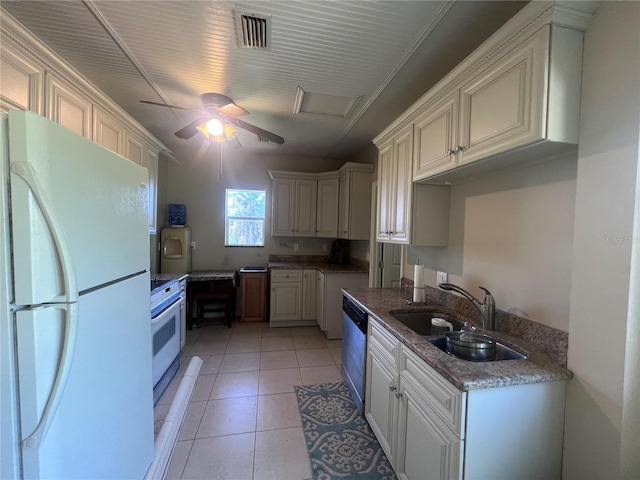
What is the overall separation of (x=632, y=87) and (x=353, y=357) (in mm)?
2220

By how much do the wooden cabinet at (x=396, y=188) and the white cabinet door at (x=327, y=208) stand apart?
1.57m

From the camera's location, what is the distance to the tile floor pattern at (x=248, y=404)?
1.66m

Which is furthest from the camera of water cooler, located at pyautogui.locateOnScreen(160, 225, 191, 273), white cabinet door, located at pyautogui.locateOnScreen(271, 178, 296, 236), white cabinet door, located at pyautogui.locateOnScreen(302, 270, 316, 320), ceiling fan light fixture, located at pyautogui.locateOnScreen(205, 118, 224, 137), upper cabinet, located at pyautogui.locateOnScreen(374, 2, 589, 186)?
white cabinet door, located at pyautogui.locateOnScreen(271, 178, 296, 236)

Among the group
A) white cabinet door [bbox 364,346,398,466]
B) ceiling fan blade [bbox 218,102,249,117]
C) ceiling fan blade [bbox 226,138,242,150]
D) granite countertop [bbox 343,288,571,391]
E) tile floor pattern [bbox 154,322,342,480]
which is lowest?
tile floor pattern [bbox 154,322,342,480]

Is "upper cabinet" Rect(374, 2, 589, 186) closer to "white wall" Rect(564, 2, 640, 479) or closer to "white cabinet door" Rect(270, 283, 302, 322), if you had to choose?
"white wall" Rect(564, 2, 640, 479)

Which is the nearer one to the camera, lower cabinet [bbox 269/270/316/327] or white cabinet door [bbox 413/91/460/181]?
white cabinet door [bbox 413/91/460/181]

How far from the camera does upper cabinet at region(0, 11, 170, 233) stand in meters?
1.40

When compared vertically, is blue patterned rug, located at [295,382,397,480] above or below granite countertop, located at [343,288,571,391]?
below

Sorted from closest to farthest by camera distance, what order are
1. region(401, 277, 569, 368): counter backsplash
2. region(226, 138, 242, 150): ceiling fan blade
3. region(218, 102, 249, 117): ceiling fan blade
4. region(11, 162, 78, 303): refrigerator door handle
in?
region(11, 162, 78, 303): refrigerator door handle → region(401, 277, 569, 368): counter backsplash → region(218, 102, 249, 117): ceiling fan blade → region(226, 138, 242, 150): ceiling fan blade

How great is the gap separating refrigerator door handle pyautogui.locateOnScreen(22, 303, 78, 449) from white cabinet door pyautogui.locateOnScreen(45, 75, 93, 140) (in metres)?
1.35

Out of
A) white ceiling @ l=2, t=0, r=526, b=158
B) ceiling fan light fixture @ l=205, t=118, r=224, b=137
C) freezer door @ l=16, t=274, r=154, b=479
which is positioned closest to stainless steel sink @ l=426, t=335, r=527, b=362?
freezer door @ l=16, t=274, r=154, b=479

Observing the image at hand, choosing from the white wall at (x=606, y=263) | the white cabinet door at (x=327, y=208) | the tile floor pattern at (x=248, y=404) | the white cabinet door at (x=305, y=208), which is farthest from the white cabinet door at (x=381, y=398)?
the white cabinet door at (x=305, y=208)

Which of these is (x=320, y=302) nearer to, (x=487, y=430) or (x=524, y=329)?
(x=524, y=329)

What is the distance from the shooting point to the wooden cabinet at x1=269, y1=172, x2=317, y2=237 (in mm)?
4340
